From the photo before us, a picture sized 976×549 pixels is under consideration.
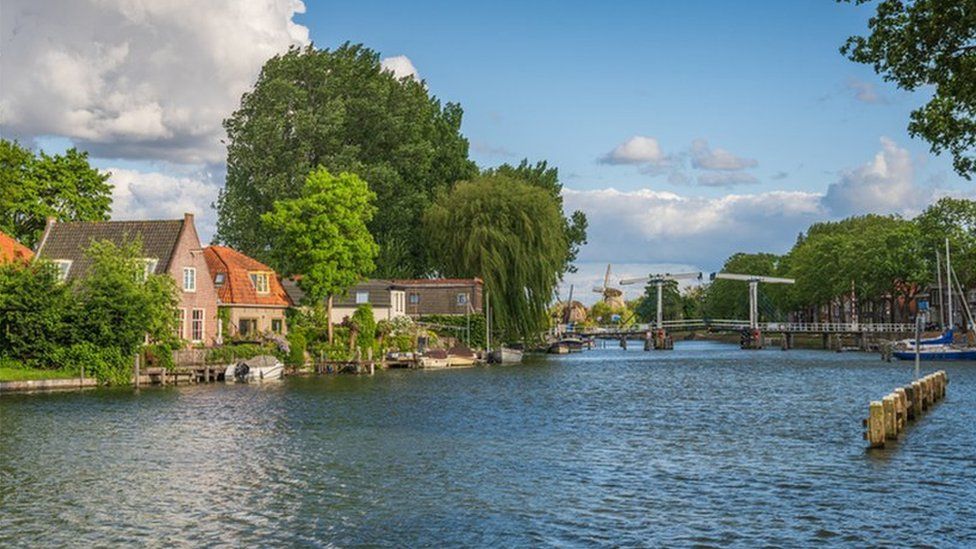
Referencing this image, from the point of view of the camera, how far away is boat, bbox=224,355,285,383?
71.2 m

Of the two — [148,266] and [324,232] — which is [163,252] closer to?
[148,266]

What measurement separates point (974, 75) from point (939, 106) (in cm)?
273

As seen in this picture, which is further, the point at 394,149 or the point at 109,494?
the point at 394,149

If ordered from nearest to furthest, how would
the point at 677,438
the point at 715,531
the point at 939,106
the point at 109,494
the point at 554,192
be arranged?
the point at 715,531 < the point at 939,106 < the point at 109,494 < the point at 677,438 < the point at 554,192

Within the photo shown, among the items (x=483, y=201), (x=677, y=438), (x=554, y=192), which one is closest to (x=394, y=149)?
(x=483, y=201)

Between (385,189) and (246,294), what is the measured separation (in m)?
20.6

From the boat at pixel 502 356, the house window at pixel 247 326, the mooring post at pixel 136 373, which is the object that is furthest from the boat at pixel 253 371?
the boat at pixel 502 356

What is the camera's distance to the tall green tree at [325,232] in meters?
84.1

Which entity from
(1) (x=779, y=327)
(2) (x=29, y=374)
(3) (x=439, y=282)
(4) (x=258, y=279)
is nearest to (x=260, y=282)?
(4) (x=258, y=279)

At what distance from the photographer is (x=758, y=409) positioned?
170 ft

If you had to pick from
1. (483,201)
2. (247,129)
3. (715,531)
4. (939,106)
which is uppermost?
(247,129)

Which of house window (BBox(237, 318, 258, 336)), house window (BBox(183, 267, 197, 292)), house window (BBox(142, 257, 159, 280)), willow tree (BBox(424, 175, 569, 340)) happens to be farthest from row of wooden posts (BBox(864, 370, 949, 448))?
house window (BBox(237, 318, 258, 336))

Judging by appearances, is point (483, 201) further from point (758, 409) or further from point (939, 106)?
point (939, 106)

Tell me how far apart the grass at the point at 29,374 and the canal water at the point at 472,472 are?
14.4 feet
